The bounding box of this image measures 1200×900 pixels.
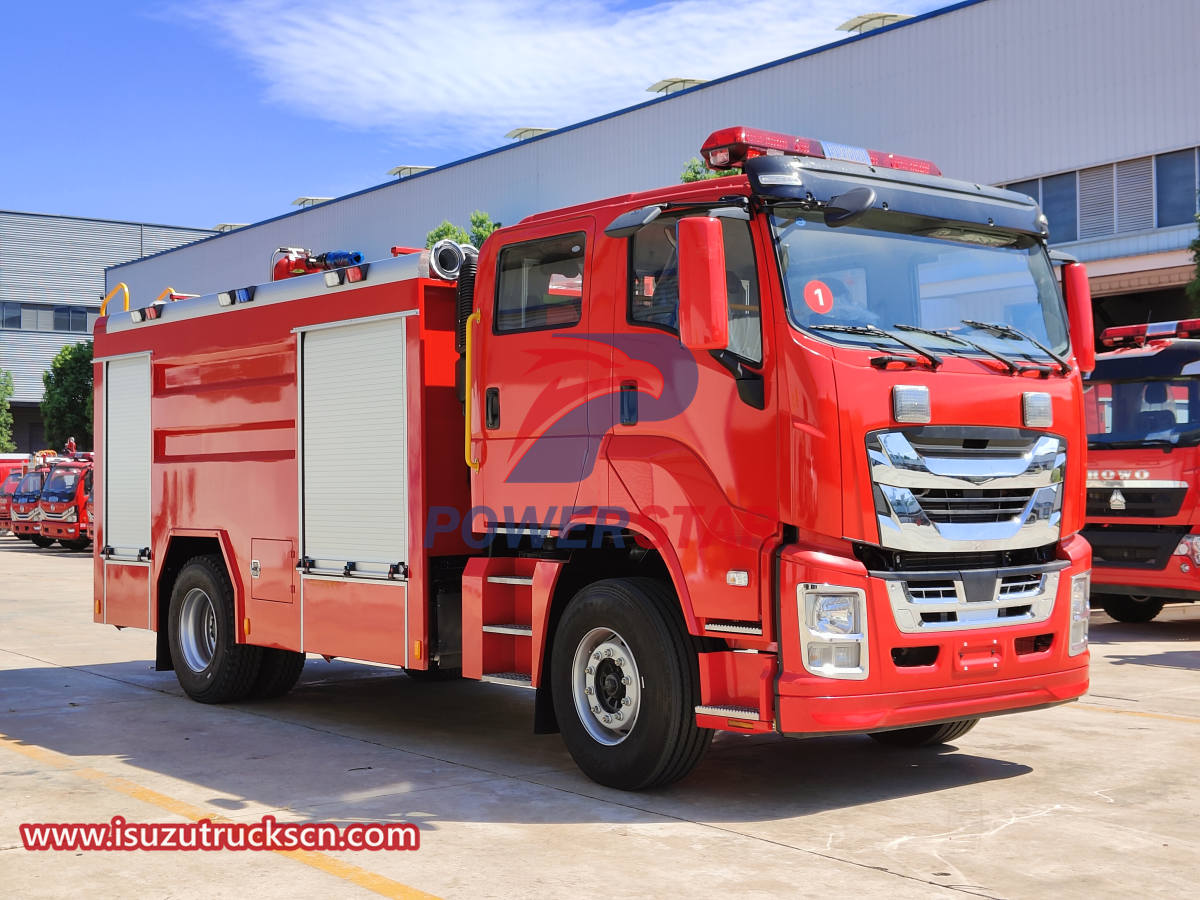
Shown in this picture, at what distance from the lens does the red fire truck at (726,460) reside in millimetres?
6164

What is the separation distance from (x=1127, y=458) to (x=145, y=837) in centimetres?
1064

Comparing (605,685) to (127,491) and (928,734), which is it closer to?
(928,734)

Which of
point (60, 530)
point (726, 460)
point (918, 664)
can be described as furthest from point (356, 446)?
point (60, 530)

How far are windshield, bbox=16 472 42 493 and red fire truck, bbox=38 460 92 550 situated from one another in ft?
2.07

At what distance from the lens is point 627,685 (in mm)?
6824

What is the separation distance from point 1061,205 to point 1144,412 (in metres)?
17.1

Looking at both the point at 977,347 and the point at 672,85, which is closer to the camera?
the point at 977,347

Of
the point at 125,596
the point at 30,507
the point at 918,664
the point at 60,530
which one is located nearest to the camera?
the point at 918,664

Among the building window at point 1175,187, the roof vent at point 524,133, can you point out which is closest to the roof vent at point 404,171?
the roof vent at point 524,133

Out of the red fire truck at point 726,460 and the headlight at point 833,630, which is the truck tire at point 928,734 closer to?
the red fire truck at point 726,460

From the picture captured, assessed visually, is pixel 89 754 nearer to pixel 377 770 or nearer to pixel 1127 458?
pixel 377 770

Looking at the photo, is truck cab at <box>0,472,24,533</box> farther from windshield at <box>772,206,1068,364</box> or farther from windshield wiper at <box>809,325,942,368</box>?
windshield wiper at <box>809,325,942,368</box>

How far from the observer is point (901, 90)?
104ft

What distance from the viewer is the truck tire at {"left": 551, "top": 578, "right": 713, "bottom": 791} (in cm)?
653
